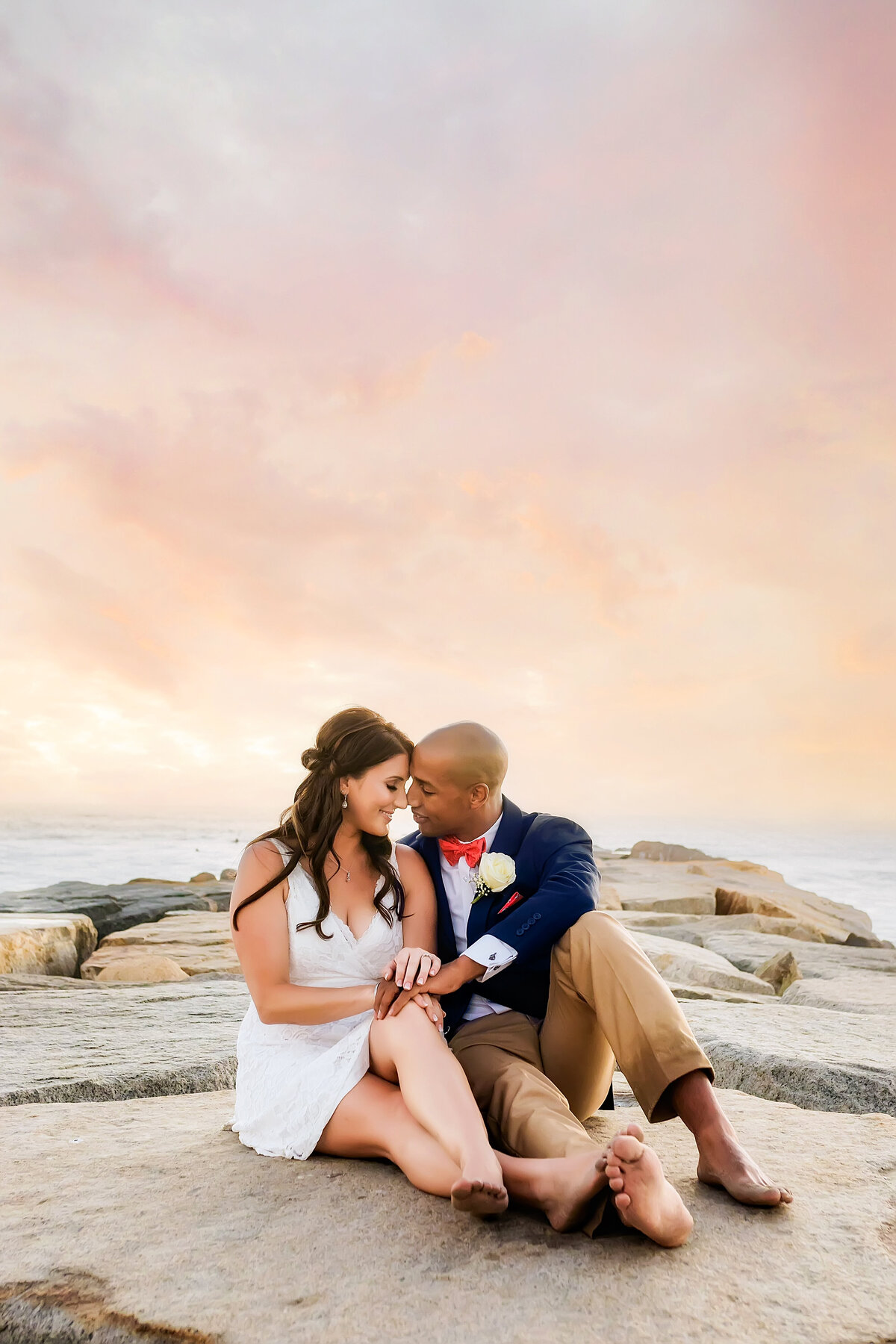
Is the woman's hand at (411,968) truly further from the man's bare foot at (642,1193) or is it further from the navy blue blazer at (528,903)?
the man's bare foot at (642,1193)

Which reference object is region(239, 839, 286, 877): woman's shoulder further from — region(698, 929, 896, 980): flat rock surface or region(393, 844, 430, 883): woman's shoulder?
region(698, 929, 896, 980): flat rock surface

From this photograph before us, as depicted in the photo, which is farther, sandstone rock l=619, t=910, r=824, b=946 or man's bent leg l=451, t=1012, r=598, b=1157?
sandstone rock l=619, t=910, r=824, b=946

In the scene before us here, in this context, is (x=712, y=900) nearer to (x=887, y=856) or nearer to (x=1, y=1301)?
(x=1, y=1301)

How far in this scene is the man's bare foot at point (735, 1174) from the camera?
234 cm

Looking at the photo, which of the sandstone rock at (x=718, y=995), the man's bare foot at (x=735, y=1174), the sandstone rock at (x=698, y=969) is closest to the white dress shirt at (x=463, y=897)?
the man's bare foot at (x=735, y=1174)

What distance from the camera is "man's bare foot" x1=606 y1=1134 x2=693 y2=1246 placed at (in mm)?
2031

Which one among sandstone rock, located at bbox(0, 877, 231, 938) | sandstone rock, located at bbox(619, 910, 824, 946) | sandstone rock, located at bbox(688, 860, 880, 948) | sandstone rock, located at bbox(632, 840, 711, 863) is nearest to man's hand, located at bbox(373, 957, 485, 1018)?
sandstone rock, located at bbox(619, 910, 824, 946)

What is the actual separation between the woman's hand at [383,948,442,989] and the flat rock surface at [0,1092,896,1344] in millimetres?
552

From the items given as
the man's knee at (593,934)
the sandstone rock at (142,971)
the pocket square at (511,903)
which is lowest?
the sandstone rock at (142,971)

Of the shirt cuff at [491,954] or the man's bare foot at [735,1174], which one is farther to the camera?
the shirt cuff at [491,954]

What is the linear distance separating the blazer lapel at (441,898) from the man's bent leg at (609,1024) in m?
0.53

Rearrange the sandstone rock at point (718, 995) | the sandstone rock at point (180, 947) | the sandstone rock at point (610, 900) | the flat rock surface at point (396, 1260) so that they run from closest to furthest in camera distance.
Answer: the flat rock surface at point (396, 1260)
the sandstone rock at point (718, 995)
the sandstone rock at point (180, 947)
the sandstone rock at point (610, 900)

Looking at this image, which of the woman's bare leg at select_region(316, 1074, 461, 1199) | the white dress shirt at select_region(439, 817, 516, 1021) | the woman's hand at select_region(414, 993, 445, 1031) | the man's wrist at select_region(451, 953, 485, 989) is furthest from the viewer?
the white dress shirt at select_region(439, 817, 516, 1021)

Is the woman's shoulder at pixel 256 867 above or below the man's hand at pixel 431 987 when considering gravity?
above
